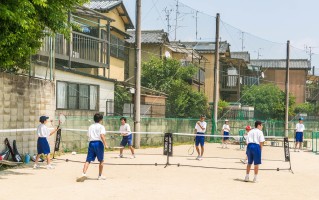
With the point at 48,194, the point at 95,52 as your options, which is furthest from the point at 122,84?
the point at 48,194

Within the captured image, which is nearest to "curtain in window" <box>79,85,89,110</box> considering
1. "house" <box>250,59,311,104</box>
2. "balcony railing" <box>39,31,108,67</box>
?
"balcony railing" <box>39,31,108,67</box>

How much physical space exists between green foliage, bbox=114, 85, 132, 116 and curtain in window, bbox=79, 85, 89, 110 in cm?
510

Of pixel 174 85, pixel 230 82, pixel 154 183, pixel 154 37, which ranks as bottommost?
pixel 154 183

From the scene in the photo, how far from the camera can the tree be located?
1144cm

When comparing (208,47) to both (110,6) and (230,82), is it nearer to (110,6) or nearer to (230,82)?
(230,82)

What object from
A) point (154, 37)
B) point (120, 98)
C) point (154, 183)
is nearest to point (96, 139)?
point (154, 183)

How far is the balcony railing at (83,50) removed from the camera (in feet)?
80.8

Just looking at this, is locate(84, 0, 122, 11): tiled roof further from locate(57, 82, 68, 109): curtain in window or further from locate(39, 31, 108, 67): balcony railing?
locate(57, 82, 68, 109): curtain in window

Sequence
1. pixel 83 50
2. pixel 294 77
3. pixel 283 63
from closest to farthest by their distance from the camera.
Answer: pixel 83 50 < pixel 294 77 < pixel 283 63

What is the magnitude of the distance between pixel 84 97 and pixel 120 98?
21.5ft

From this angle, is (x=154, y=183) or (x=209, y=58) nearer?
(x=154, y=183)

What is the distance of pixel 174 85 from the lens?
120 ft

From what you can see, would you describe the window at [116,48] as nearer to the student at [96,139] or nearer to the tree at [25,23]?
the tree at [25,23]

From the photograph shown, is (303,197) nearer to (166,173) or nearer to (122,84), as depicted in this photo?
(166,173)
